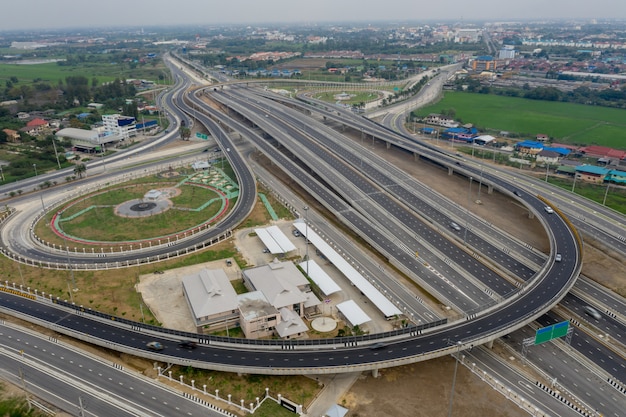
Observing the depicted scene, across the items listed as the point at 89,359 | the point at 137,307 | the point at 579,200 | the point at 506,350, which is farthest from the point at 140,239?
the point at 579,200

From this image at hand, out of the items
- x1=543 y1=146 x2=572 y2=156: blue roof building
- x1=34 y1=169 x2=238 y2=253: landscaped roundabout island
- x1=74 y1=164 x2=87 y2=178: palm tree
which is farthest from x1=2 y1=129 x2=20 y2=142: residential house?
x1=543 y1=146 x2=572 y2=156: blue roof building

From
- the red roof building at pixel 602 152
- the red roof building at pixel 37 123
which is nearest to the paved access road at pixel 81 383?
the red roof building at pixel 37 123

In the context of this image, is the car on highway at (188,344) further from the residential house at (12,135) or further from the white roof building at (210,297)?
the residential house at (12,135)

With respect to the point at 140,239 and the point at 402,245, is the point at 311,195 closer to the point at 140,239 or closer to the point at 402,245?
the point at 402,245

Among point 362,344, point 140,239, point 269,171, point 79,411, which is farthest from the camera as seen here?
point 269,171

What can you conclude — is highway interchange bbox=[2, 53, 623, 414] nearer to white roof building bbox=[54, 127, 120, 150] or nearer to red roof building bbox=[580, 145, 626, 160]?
white roof building bbox=[54, 127, 120, 150]
